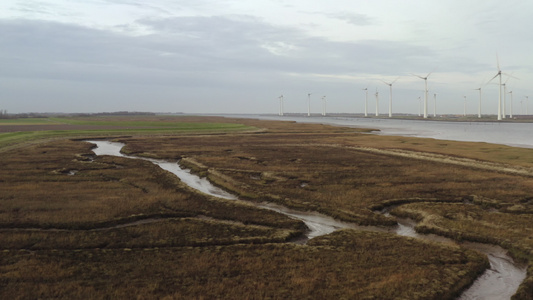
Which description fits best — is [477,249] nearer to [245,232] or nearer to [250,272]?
[250,272]

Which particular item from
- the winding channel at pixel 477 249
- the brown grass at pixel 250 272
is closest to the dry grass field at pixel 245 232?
the brown grass at pixel 250 272

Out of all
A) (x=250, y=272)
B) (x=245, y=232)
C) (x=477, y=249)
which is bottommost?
(x=477, y=249)

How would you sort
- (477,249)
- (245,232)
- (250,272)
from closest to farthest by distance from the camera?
(250,272) < (477,249) < (245,232)

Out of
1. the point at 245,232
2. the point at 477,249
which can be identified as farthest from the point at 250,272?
the point at 477,249

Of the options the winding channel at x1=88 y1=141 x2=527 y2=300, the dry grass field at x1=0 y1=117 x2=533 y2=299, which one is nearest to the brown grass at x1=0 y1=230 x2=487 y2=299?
the dry grass field at x1=0 y1=117 x2=533 y2=299

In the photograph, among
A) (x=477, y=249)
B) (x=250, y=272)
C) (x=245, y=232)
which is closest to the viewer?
(x=250, y=272)

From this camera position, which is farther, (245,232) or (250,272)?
(245,232)

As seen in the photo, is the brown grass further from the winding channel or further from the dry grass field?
the winding channel

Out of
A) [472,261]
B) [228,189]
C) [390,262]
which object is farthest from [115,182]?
[472,261]
